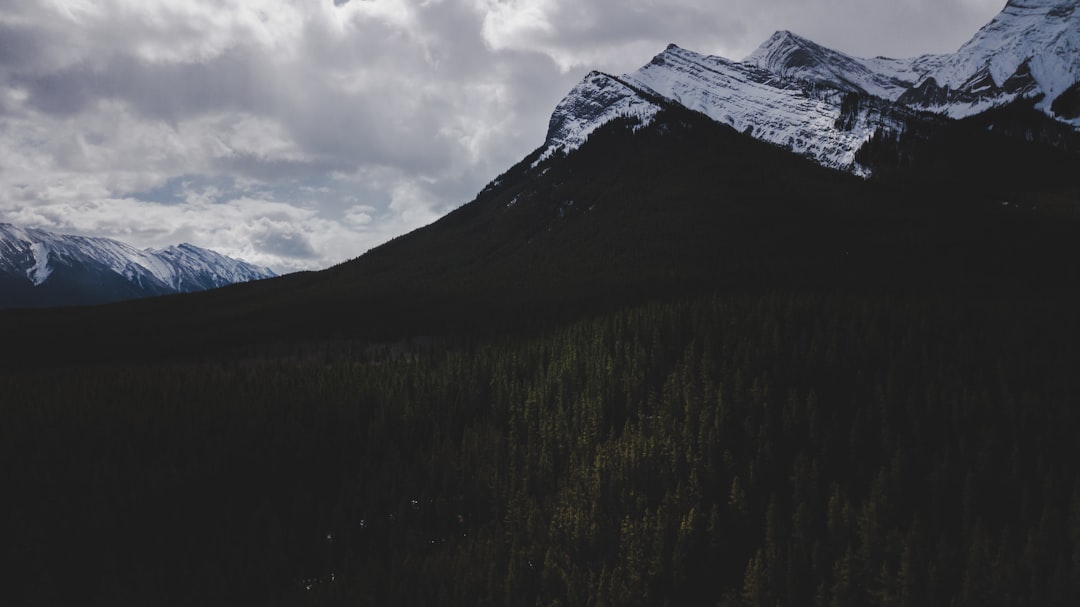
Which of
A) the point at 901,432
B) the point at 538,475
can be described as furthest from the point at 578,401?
the point at 901,432

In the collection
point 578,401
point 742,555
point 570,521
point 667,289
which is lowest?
point 742,555

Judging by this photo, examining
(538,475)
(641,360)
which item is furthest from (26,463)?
(641,360)

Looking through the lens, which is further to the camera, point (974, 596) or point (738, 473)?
point (738, 473)

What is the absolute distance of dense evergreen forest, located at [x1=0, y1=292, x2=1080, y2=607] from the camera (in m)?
75.1

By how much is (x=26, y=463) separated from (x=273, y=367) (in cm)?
5545

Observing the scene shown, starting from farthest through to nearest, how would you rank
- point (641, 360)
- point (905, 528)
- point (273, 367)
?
point (273, 367) < point (641, 360) < point (905, 528)

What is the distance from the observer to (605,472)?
92.0 meters

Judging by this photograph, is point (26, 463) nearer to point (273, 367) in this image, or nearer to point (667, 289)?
point (273, 367)

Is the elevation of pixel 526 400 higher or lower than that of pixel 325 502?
higher

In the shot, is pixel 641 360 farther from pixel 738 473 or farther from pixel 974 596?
pixel 974 596

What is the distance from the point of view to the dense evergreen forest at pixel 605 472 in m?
75.1

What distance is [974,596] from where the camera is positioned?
61.9 meters

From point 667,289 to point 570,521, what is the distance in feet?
302

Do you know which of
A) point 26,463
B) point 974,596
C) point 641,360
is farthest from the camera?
point 641,360
